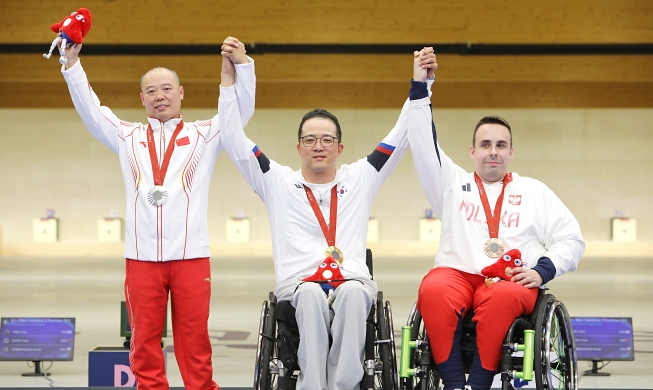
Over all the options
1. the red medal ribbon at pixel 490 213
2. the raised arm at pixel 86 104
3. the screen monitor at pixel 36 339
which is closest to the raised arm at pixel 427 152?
the red medal ribbon at pixel 490 213

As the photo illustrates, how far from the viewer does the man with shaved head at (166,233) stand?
343cm

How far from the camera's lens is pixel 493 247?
346 cm

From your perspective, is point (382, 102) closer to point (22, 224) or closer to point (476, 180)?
point (22, 224)

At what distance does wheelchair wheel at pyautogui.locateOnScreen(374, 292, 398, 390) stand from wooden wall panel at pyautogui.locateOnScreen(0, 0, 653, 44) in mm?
10071

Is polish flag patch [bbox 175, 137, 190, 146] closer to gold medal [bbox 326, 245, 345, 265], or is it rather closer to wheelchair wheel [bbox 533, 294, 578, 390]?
gold medal [bbox 326, 245, 345, 265]

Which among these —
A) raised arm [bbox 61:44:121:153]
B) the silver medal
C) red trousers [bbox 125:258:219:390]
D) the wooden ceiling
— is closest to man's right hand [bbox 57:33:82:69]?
raised arm [bbox 61:44:121:153]

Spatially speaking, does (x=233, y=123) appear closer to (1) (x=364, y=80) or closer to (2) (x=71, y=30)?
(2) (x=71, y=30)

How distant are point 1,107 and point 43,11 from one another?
3.25 meters

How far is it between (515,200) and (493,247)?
25 cm

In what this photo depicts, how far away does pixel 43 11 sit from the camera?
12.8 m

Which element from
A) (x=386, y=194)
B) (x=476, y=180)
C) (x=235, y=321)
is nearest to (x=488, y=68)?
(x=386, y=194)

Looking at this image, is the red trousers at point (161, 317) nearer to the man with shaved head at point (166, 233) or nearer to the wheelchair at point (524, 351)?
the man with shaved head at point (166, 233)

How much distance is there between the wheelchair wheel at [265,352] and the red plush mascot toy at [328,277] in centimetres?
20

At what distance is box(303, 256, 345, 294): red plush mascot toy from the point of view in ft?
10.7
